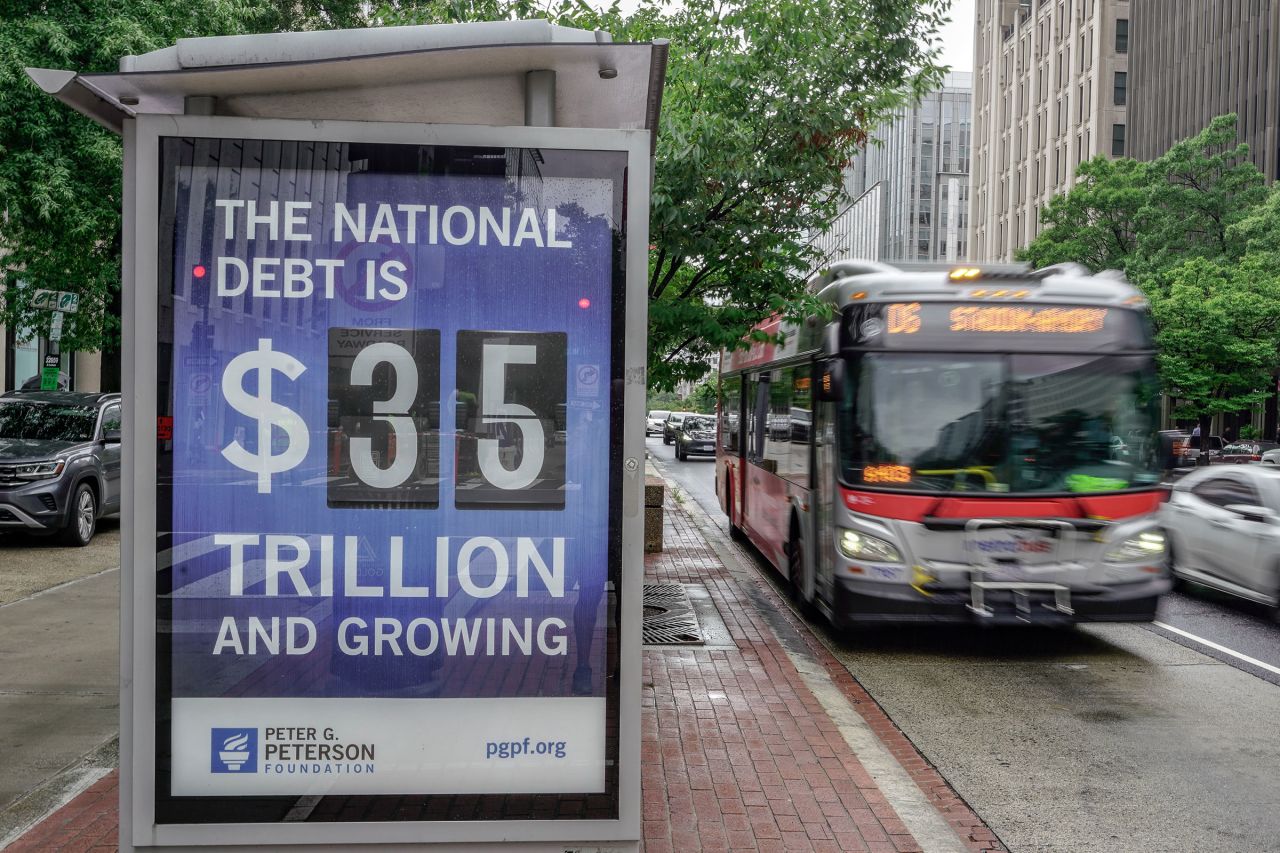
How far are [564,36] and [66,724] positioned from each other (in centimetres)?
501

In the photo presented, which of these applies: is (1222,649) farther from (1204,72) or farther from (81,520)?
(1204,72)

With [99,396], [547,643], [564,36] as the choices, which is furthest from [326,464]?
[99,396]

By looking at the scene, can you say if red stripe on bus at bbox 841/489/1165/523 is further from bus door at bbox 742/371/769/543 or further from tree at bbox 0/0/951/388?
bus door at bbox 742/371/769/543

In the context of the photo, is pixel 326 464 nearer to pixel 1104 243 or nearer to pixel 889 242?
pixel 1104 243

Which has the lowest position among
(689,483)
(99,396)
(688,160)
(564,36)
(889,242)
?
(689,483)

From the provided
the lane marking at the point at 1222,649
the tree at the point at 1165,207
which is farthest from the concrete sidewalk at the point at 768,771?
the tree at the point at 1165,207

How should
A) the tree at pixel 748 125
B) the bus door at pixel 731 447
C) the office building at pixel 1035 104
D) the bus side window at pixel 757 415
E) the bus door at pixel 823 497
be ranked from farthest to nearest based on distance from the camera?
the office building at pixel 1035 104
the bus door at pixel 731 447
the bus side window at pixel 757 415
the bus door at pixel 823 497
the tree at pixel 748 125

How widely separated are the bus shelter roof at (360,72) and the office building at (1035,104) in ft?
228

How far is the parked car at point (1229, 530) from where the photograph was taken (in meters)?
10.7

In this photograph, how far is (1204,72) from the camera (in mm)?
60062

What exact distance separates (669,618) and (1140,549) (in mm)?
3806

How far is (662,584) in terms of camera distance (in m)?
11.9

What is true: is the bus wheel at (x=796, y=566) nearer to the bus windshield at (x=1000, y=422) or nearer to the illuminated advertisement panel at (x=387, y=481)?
the bus windshield at (x=1000, y=422)

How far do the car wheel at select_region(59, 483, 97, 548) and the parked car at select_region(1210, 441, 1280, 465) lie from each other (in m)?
33.8
